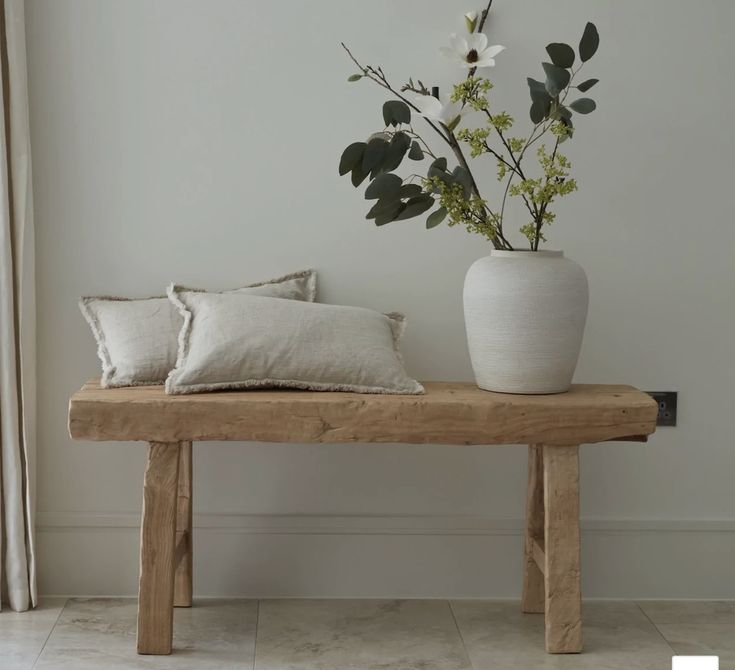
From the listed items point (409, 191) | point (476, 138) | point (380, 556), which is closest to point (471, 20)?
point (476, 138)

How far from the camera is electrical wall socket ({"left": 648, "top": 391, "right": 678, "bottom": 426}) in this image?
2869 mm

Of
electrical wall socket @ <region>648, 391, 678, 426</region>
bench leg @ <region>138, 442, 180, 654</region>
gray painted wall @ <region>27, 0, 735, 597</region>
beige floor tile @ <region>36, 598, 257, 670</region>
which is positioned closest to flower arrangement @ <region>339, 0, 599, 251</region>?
gray painted wall @ <region>27, 0, 735, 597</region>

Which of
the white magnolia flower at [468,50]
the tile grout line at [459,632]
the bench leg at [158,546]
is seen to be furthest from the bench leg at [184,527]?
the white magnolia flower at [468,50]

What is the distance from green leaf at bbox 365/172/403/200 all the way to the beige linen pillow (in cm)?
31

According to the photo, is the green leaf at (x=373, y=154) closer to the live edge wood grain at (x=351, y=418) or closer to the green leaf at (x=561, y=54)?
the green leaf at (x=561, y=54)

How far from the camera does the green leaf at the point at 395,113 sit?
2.49 metres

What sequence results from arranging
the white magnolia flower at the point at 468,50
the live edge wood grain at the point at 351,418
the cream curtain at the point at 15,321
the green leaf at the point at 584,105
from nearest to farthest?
the live edge wood grain at the point at 351,418
the green leaf at the point at 584,105
the white magnolia flower at the point at 468,50
the cream curtain at the point at 15,321

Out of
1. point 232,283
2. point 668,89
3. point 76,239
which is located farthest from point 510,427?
point 76,239

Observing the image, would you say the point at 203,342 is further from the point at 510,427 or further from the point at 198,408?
the point at 510,427

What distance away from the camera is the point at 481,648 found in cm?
248

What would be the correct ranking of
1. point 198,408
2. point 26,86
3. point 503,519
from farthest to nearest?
point 503,519 < point 26,86 < point 198,408

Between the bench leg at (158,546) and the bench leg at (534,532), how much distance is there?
0.94 meters

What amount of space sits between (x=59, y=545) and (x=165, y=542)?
2.08ft

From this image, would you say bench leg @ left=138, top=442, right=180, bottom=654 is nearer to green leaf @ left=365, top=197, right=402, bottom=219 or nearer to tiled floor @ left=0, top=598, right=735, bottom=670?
tiled floor @ left=0, top=598, right=735, bottom=670
